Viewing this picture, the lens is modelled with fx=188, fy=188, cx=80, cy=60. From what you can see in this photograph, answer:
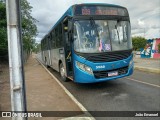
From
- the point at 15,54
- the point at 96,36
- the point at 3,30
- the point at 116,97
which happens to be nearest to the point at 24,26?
the point at 3,30

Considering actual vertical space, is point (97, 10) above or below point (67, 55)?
above

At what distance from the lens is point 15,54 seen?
3.35 metres

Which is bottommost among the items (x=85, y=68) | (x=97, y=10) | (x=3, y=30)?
(x=85, y=68)

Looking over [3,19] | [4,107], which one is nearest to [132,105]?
[4,107]

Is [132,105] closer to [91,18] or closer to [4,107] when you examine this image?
[91,18]

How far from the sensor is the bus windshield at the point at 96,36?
23.0ft

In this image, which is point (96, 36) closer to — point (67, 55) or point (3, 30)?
point (67, 55)

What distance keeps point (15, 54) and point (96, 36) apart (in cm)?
418

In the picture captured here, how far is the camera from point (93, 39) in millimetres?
7027

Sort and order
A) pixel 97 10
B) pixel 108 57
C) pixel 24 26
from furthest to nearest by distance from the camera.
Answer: pixel 24 26 → pixel 97 10 → pixel 108 57

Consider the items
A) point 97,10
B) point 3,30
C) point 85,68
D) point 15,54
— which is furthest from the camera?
point 3,30

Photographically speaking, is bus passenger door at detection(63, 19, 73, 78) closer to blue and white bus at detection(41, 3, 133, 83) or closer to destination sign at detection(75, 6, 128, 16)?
blue and white bus at detection(41, 3, 133, 83)

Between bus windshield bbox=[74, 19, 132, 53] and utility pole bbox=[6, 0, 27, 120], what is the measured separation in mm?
3788

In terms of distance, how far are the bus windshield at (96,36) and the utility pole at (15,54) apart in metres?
3.79
